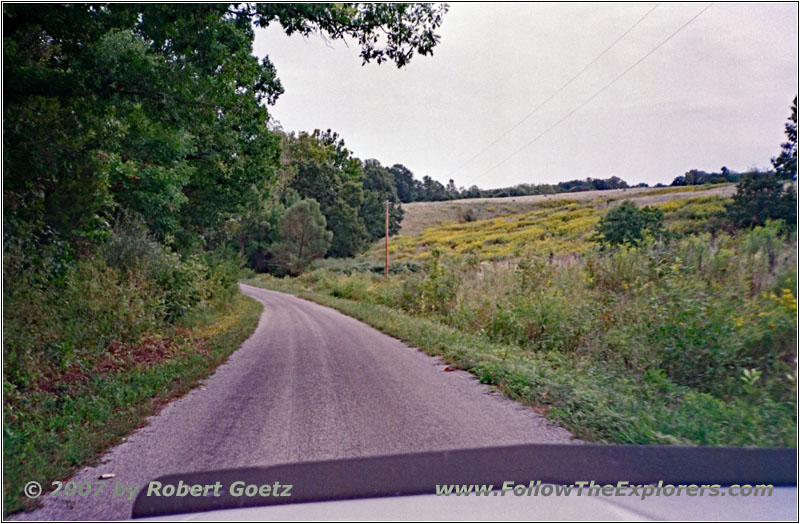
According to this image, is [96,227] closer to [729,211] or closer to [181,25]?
[181,25]

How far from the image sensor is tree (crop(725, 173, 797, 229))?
9.07 metres

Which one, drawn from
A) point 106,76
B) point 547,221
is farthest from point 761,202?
point 547,221

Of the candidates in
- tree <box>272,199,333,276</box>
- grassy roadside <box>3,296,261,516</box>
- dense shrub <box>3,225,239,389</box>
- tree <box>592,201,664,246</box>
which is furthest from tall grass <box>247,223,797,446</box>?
tree <box>272,199,333,276</box>

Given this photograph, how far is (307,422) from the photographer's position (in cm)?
646

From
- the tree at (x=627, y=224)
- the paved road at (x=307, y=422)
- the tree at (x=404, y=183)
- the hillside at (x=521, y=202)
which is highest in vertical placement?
the tree at (x=404, y=183)

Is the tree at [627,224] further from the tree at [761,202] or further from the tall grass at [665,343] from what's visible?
the tree at [761,202]

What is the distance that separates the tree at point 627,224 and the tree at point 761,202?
275 cm

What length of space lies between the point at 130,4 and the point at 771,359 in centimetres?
968

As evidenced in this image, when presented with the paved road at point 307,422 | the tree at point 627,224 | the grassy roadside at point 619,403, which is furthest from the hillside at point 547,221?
the paved road at point 307,422

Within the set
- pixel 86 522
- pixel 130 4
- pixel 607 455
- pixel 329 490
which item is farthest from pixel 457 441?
pixel 130 4

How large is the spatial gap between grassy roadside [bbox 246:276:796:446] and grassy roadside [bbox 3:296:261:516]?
4690 millimetres

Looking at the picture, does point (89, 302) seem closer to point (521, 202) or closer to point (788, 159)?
point (788, 159)

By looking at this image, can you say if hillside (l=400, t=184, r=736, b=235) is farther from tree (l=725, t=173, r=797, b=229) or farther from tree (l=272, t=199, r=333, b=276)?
tree (l=272, t=199, r=333, b=276)

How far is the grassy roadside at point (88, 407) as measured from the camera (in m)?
4.89
